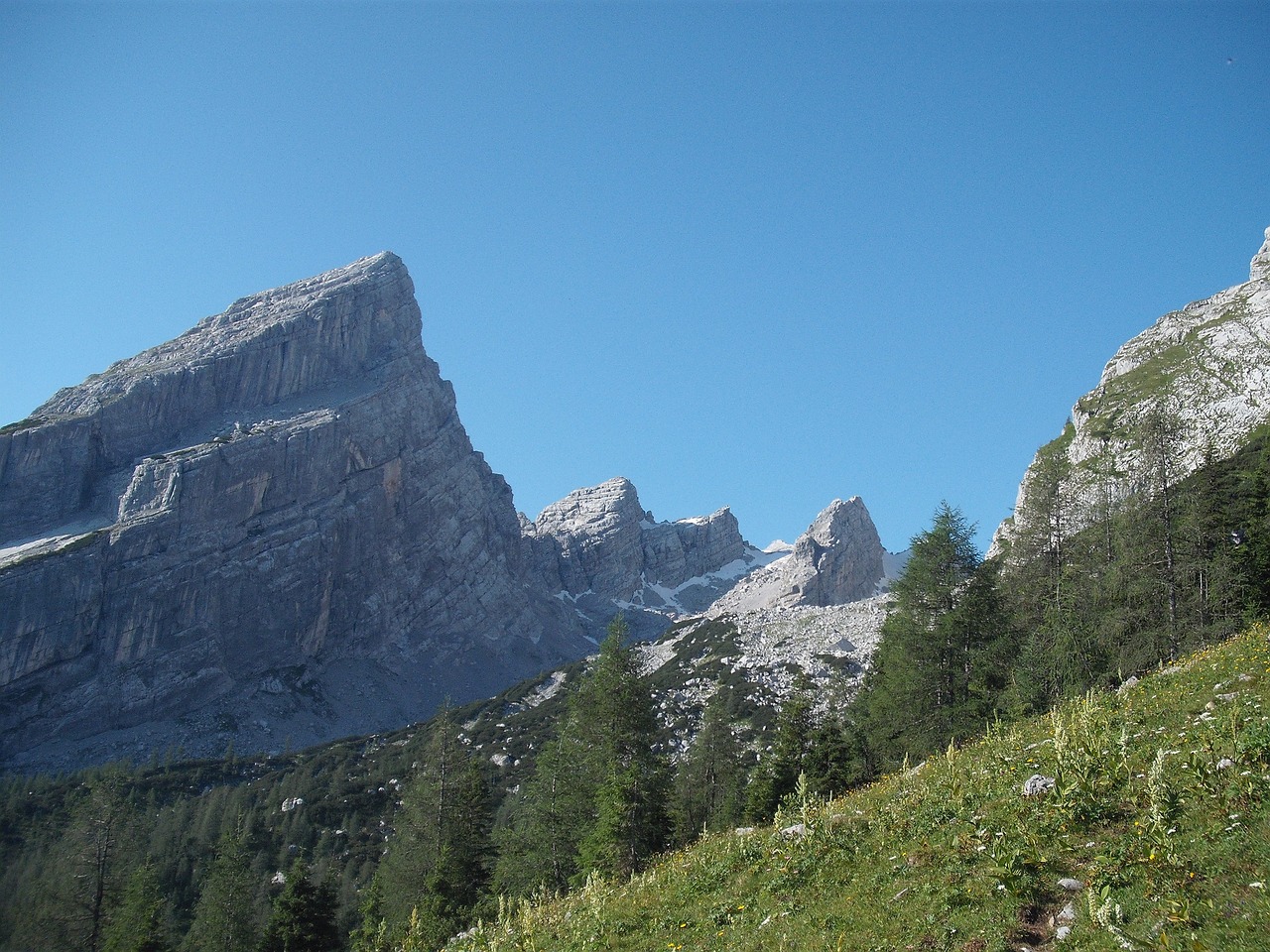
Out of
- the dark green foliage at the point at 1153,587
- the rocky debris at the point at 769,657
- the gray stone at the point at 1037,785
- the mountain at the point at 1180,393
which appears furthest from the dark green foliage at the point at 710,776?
→ the gray stone at the point at 1037,785

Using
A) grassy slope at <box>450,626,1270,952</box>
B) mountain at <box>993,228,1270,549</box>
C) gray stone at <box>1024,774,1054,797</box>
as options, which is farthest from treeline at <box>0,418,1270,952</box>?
mountain at <box>993,228,1270,549</box>

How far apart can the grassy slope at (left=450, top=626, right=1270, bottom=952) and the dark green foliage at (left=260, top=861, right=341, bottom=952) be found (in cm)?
2907

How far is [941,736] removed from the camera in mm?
28922

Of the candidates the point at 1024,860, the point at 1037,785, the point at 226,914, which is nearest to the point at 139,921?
the point at 226,914

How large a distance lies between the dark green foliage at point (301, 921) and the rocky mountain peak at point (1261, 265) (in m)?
109

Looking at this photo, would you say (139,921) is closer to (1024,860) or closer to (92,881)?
(92,881)

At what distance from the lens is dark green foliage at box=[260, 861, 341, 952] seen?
38.5 meters

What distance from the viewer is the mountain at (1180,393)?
211 ft

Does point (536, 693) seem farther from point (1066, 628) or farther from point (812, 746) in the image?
point (1066, 628)

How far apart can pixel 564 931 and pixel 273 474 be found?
17866cm

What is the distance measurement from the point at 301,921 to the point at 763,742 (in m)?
Result: 35.7

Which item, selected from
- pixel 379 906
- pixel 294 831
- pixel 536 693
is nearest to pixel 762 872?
pixel 379 906

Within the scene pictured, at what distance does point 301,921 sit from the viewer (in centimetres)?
3884

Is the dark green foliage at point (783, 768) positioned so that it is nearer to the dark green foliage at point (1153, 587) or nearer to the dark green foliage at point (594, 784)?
the dark green foliage at point (594, 784)
